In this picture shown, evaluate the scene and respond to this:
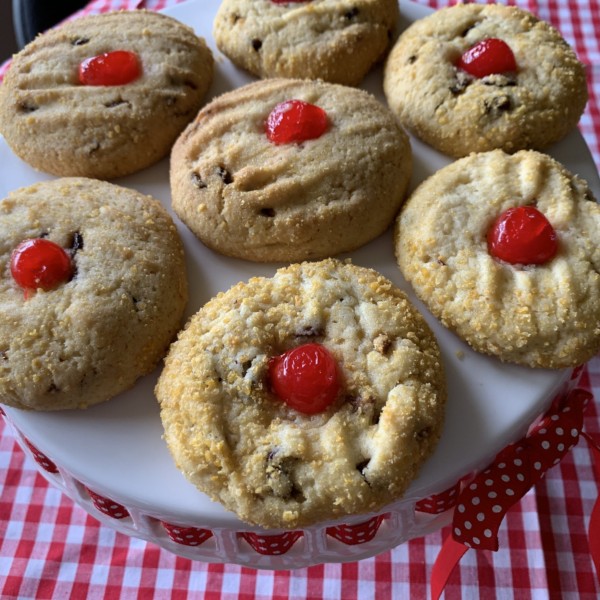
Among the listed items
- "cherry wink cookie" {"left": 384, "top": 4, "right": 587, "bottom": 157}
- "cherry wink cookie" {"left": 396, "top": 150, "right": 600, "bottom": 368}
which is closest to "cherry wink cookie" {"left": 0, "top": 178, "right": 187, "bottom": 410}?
"cherry wink cookie" {"left": 396, "top": 150, "right": 600, "bottom": 368}

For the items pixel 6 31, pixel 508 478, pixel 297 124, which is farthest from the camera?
pixel 6 31

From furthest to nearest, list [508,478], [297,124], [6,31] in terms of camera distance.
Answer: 1. [6,31]
2. [297,124]
3. [508,478]

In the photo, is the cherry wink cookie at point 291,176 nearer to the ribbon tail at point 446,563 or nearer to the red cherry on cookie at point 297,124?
→ the red cherry on cookie at point 297,124

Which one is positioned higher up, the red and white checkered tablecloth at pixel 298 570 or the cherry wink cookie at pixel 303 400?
the cherry wink cookie at pixel 303 400

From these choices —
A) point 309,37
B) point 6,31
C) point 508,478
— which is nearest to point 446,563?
point 508,478

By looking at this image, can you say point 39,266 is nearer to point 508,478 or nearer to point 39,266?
point 39,266

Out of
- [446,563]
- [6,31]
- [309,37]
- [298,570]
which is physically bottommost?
[298,570]

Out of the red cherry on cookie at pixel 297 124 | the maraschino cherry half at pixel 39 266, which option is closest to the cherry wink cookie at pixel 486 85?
the red cherry on cookie at pixel 297 124

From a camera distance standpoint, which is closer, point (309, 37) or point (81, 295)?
point (81, 295)
